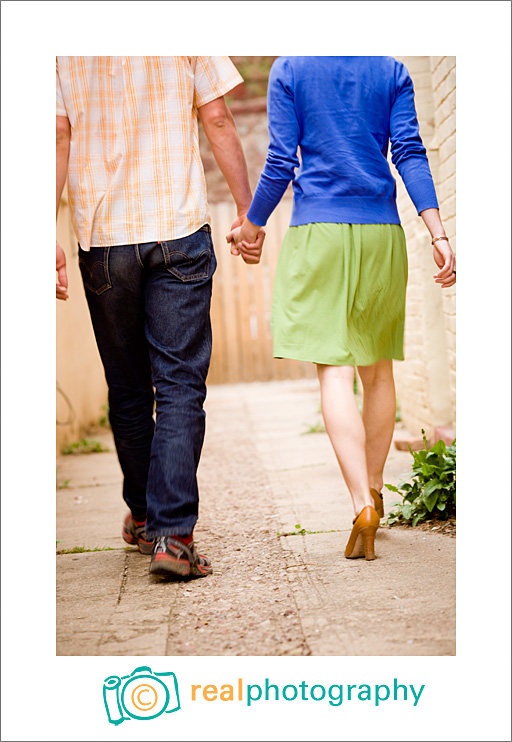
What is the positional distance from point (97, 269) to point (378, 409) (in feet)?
2.92

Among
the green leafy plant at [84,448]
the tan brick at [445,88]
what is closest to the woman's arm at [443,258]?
the tan brick at [445,88]

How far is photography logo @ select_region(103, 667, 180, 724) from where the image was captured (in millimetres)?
1610

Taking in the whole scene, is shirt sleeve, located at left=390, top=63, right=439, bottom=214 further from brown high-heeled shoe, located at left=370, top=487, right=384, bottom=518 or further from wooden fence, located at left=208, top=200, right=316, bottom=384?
wooden fence, located at left=208, top=200, right=316, bottom=384

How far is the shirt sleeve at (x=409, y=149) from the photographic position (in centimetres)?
219

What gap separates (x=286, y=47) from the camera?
1.77m

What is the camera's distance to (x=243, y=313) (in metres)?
8.37

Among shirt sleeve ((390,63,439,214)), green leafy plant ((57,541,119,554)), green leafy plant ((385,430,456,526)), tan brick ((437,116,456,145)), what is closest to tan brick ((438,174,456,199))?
tan brick ((437,116,456,145))

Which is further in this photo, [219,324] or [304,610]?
[219,324]

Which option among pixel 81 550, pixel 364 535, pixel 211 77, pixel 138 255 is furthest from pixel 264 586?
pixel 211 77

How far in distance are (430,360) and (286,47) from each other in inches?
89.5

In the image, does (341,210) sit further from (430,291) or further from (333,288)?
(430,291)

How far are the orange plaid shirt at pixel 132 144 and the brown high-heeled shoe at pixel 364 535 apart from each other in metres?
0.84
